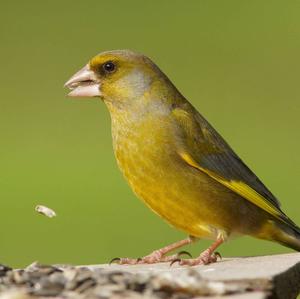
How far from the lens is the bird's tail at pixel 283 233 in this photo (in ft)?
22.7

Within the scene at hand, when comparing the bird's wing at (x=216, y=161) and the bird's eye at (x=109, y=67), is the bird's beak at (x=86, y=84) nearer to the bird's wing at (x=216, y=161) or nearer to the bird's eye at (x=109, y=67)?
the bird's eye at (x=109, y=67)

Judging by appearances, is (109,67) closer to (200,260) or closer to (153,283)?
(200,260)

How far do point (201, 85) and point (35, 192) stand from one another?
6.87 metres

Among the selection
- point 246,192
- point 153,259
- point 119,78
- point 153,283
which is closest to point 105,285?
point 153,283

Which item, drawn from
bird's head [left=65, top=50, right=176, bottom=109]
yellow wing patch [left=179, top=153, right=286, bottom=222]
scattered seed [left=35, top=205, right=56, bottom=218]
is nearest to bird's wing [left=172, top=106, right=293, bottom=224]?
yellow wing patch [left=179, top=153, right=286, bottom=222]

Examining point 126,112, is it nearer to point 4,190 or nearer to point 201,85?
point 4,190

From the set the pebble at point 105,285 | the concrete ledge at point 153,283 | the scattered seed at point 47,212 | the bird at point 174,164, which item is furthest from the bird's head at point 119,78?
the pebble at point 105,285

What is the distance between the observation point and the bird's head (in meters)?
6.90

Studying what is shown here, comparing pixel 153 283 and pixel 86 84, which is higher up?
pixel 86 84

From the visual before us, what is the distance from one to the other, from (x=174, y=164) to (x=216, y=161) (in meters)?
0.36

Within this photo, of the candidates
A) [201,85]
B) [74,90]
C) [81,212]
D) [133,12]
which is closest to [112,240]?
[81,212]

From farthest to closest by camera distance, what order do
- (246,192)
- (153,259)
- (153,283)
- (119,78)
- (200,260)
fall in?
(119,78) < (246,192) < (153,259) < (200,260) < (153,283)

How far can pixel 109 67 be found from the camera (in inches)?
274

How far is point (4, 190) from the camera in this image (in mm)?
16672
